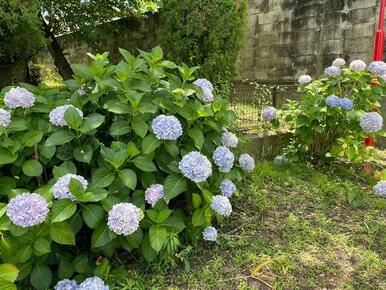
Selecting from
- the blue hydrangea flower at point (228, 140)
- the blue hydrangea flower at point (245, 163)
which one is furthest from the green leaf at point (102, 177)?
the blue hydrangea flower at point (245, 163)

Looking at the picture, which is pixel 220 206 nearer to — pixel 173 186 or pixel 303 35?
pixel 173 186

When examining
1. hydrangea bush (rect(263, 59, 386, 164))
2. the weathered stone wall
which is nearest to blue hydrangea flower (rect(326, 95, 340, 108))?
hydrangea bush (rect(263, 59, 386, 164))

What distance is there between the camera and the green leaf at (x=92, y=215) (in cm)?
163

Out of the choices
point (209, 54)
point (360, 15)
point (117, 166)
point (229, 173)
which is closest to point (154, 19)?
point (209, 54)

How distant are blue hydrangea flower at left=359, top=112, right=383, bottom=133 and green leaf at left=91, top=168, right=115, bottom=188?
2.28 m

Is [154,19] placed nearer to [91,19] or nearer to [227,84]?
[91,19]

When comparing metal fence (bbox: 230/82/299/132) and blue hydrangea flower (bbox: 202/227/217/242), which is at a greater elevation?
metal fence (bbox: 230/82/299/132)

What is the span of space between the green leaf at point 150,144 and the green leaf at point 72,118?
1.11 feet

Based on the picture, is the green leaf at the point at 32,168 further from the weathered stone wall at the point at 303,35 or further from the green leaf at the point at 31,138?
the weathered stone wall at the point at 303,35

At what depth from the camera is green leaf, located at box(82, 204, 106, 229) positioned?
1.63 m

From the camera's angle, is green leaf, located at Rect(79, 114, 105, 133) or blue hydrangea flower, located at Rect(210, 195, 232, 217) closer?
green leaf, located at Rect(79, 114, 105, 133)

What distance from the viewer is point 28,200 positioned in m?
1.46

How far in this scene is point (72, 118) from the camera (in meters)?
1.79

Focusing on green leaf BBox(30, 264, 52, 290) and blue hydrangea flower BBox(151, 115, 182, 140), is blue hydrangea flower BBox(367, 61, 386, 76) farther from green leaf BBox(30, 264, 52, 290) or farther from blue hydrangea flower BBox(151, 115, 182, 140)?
green leaf BBox(30, 264, 52, 290)
